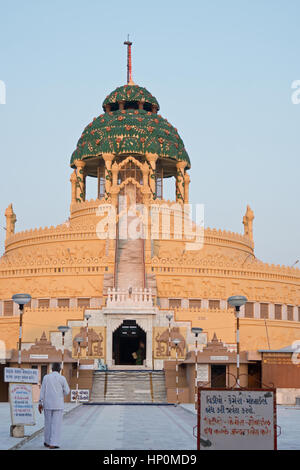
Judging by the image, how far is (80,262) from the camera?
52.8 m

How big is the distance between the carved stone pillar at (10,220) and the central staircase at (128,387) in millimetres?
30050

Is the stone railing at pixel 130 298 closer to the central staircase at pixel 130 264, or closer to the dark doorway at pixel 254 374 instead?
the central staircase at pixel 130 264

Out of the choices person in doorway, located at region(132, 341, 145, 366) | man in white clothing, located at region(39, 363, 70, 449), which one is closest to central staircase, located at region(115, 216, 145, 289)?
person in doorway, located at region(132, 341, 145, 366)

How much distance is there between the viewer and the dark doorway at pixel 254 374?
4041 cm

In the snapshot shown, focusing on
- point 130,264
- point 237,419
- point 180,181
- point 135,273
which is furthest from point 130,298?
point 237,419

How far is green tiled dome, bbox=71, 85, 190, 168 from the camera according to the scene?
225 feet

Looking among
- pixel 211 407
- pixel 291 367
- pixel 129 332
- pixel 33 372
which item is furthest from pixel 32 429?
pixel 129 332

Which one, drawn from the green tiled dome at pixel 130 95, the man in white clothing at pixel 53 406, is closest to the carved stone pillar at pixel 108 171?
the green tiled dome at pixel 130 95

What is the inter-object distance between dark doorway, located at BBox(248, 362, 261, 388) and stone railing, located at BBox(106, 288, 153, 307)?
28.4 ft

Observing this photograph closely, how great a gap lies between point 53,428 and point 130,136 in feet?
177

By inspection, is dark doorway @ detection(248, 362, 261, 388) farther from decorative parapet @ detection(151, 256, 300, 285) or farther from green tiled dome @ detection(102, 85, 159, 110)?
green tiled dome @ detection(102, 85, 159, 110)

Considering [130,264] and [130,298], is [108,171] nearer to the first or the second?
[130,264]

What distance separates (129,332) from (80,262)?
6.21 metres
